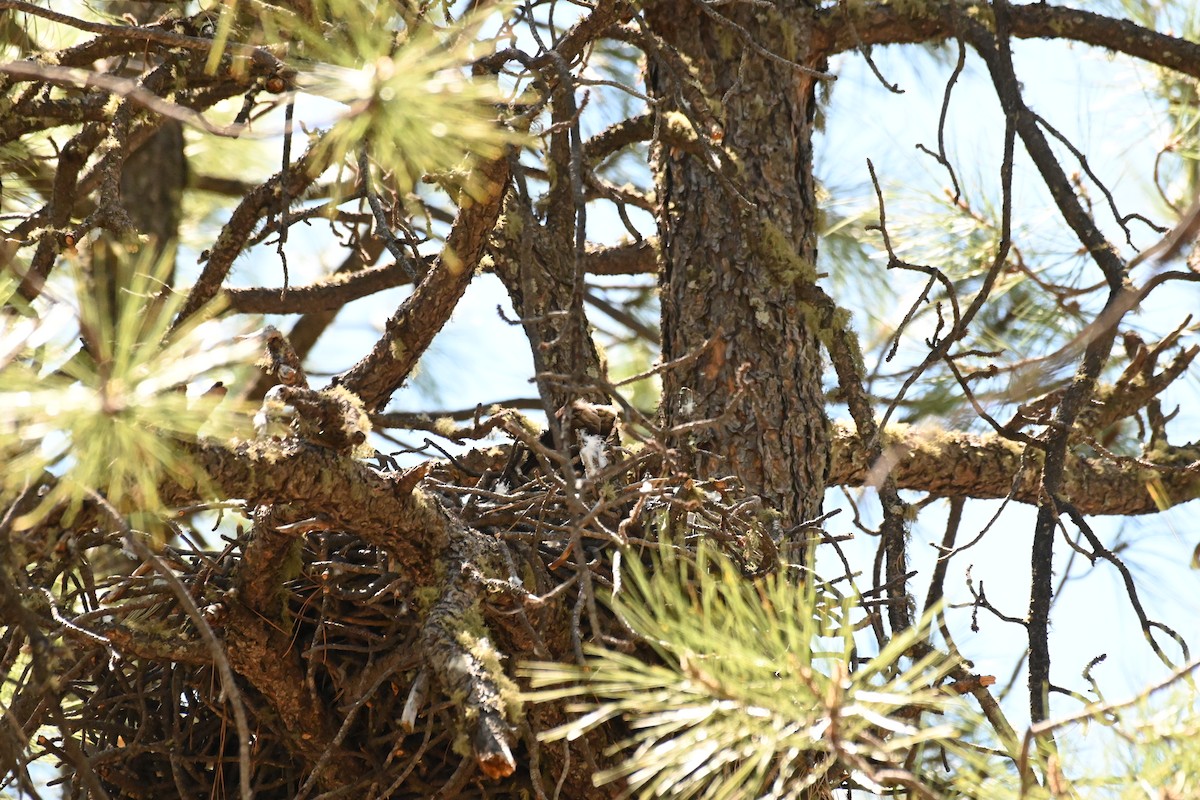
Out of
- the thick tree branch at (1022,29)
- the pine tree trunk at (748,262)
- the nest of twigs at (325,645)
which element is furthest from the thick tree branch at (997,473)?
the nest of twigs at (325,645)

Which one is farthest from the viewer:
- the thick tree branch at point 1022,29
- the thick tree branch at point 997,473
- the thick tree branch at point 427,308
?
the thick tree branch at point 997,473

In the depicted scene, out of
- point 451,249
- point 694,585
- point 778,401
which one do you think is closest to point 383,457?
point 451,249

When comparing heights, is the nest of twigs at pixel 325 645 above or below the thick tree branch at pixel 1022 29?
below

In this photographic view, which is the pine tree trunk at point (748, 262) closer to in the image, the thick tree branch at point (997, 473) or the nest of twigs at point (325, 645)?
the nest of twigs at point (325, 645)

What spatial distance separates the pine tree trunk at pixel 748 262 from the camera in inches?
75.3

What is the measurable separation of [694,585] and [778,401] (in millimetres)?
476

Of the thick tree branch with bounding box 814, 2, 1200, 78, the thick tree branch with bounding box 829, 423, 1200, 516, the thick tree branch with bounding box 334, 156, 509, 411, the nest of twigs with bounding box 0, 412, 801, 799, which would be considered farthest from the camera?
the thick tree branch with bounding box 829, 423, 1200, 516

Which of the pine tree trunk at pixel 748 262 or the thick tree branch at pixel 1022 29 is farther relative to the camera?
the thick tree branch at pixel 1022 29

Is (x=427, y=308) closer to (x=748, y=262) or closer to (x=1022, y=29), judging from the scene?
(x=748, y=262)

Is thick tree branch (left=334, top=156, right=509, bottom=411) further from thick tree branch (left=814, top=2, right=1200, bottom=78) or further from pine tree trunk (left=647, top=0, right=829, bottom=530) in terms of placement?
thick tree branch (left=814, top=2, right=1200, bottom=78)

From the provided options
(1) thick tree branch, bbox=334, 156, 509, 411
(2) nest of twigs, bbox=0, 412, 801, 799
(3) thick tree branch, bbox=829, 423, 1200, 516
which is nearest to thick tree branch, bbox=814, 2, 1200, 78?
(3) thick tree branch, bbox=829, 423, 1200, 516

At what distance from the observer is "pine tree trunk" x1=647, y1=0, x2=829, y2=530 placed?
1912mm

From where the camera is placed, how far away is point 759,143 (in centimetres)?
215

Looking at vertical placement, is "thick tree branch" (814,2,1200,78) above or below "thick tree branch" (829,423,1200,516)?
above
